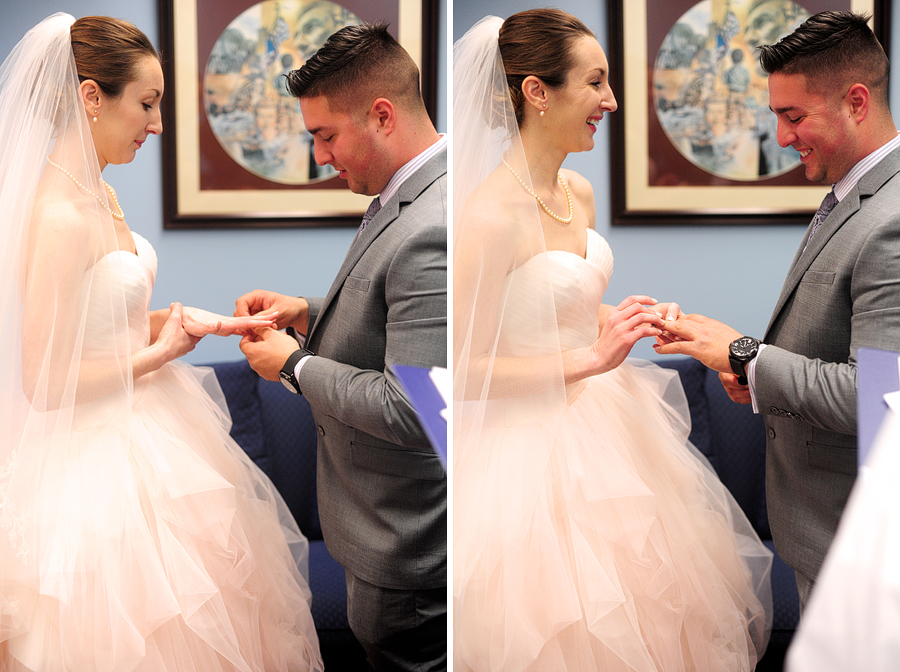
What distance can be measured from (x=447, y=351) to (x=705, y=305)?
47 cm

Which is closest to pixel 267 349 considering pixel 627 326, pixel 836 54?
pixel 627 326

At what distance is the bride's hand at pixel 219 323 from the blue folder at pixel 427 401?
26 centimetres

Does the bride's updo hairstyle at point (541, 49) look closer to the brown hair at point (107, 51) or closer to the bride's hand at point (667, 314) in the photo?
the bride's hand at point (667, 314)

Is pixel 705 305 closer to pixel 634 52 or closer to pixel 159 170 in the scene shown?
pixel 634 52

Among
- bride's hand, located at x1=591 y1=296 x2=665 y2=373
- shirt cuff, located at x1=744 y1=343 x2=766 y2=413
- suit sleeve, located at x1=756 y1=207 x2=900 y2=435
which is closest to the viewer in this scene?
suit sleeve, located at x1=756 y1=207 x2=900 y2=435

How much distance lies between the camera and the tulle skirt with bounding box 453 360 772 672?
1.19 m

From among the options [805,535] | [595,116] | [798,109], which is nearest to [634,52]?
[595,116]

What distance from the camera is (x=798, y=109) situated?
1080mm

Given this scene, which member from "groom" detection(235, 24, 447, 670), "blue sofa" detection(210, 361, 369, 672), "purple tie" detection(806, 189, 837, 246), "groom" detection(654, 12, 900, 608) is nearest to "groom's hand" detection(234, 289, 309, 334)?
"groom" detection(235, 24, 447, 670)

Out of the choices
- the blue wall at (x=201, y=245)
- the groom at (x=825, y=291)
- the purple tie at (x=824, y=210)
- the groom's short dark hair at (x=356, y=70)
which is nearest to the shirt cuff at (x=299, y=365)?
the blue wall at (x=201, y=245)

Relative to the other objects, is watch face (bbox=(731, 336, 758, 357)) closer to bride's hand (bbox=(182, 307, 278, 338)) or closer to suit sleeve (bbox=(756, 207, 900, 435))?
suit sleeve (bbox=(756, 207, 900, 435))

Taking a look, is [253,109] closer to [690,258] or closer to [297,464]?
[297,464]

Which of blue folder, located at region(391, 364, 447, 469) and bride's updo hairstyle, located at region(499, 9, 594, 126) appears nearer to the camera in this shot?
bride's updo hairstyle, located at region(499, 9, 594, 126)

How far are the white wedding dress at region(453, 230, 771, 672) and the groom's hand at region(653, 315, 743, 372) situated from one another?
52 mm
